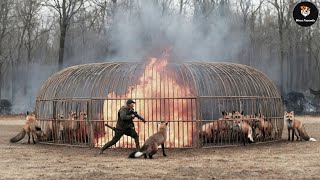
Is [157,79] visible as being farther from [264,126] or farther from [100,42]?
[100,42]

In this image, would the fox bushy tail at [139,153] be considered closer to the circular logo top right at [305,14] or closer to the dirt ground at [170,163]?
the dirt ground at [170,163]

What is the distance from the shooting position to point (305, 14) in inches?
1078

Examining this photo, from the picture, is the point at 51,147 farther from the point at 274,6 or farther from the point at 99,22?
the point at 274,6

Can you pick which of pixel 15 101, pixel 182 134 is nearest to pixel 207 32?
pixel 182 134

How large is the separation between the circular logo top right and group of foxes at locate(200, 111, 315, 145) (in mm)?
6530

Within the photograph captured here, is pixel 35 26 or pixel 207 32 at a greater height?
pixel 35 26

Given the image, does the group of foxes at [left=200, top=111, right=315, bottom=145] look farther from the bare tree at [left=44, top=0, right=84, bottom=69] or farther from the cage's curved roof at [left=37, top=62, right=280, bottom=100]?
the bare tree at [left=44, top=0, right=84, bottom=69]

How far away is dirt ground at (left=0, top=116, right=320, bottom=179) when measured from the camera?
12992mm

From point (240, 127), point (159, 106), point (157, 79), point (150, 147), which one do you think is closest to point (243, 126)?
point (240, 127)

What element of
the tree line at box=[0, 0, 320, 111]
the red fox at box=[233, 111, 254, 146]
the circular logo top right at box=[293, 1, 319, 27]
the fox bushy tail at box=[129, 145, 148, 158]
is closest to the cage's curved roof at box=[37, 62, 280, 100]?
the red fox at box=[233, 111, 254, 146]

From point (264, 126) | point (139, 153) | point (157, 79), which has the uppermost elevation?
point (157, 79)

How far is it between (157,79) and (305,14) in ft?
38.1

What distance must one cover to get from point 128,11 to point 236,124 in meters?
18.5

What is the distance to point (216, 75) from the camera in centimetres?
2017
